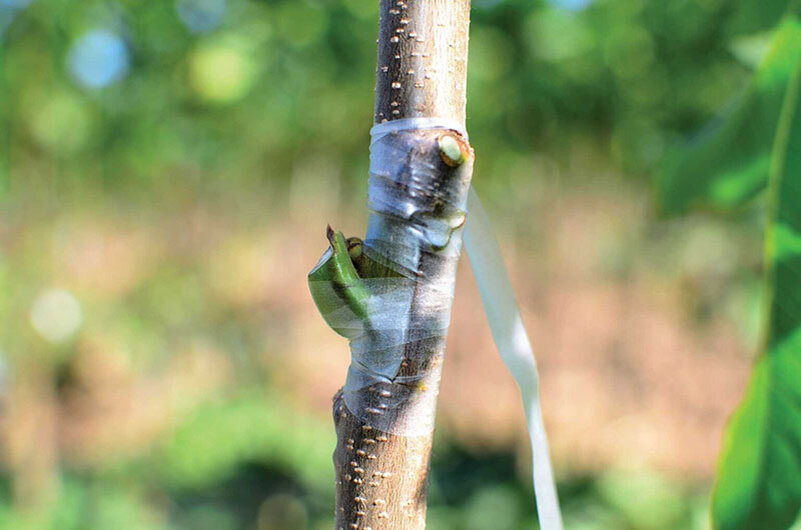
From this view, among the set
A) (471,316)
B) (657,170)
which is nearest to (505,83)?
(471,316)

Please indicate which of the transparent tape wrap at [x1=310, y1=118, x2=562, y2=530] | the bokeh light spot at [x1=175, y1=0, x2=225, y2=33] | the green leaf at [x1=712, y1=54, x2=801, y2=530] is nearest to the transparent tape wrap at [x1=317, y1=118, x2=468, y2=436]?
the transparent tape wrap at [x1=310, y1=118, x2=562, y2=530]

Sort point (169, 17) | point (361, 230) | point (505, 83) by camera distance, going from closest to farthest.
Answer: point (169, 17)
point (505, 83)
point (361, 230)

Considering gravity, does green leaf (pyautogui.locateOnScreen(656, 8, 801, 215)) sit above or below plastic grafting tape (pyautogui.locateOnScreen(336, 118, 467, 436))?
above

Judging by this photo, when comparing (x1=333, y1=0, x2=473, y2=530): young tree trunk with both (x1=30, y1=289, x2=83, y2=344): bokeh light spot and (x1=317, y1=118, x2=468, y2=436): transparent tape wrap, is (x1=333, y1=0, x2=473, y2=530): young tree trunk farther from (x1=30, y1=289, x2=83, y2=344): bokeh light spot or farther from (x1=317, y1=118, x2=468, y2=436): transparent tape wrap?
(x1=30, y1=289, x2=83, y2=344): bokeh light spot

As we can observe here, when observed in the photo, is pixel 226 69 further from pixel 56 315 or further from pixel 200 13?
pixel 56 315

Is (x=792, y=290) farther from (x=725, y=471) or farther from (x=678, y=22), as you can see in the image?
(x=678, y=22)

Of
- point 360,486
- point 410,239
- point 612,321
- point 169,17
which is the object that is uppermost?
point 169,17

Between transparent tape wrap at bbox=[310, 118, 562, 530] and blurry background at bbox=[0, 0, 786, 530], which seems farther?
blurry background at bbox=[0, 0, 786, 530]
